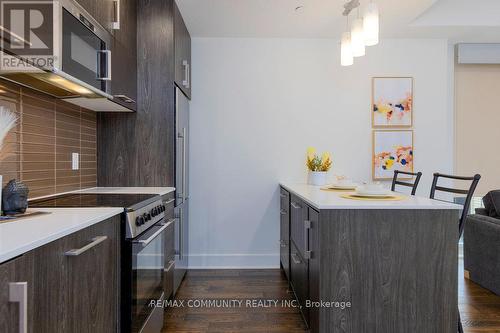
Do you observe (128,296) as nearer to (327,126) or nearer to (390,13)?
(327,126)

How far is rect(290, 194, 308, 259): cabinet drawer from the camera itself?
2170 mm

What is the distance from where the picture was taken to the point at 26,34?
4.22ft

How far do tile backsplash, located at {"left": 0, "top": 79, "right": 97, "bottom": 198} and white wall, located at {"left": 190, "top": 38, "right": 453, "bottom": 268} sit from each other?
4.11 ft

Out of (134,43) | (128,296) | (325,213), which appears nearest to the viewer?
(128,296)

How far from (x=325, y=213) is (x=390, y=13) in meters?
2.18

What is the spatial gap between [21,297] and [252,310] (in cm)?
198

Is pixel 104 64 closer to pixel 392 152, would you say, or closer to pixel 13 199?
pixel 13 199

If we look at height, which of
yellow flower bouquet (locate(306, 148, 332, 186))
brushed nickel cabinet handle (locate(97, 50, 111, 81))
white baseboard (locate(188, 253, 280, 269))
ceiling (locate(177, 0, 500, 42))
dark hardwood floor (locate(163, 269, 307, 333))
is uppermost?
ceiling (locate(177, 0, 500, 42))

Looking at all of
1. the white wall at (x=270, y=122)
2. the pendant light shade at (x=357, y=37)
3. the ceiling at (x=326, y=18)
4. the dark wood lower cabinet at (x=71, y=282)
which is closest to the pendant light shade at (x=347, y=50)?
the pendant light shade at (x=357, y=37)

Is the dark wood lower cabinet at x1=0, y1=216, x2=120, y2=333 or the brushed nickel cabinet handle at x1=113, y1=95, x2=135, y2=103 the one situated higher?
the brushed nickel cabinet handle at x1=113, y1=95, x2=135, y2=103

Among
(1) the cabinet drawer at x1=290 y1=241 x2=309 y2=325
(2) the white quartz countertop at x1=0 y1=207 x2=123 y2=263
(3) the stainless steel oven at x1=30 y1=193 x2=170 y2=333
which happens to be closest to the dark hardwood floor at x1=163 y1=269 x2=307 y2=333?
(1) the cabinet drawer at x1=290 y1=241 x2=309 y2=325

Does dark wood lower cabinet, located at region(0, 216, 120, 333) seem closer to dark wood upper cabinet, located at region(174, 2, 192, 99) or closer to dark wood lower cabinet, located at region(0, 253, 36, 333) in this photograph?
dark wood lower cabinet, located at region(0, 253, 36, 333)

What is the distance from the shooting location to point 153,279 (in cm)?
194

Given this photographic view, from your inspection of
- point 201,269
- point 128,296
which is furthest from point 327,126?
point 128,296
